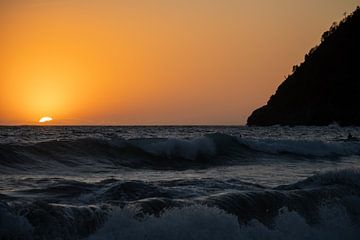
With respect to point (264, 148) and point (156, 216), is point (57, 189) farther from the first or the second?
point (264, 148)

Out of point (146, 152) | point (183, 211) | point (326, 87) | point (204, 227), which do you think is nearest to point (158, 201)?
point (183, 211)

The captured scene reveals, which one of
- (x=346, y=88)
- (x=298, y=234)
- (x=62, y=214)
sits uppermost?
(x=346, y=88)

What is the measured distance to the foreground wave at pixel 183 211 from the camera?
6.67 meters

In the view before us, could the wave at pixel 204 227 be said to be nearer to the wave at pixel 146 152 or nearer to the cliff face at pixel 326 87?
the wave at pixel 146 152

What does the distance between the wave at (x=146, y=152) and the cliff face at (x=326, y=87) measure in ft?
256

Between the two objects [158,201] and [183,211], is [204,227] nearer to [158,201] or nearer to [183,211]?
[183,211]

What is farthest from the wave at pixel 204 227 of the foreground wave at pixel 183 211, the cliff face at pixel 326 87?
the cliff face at pixel 326 87

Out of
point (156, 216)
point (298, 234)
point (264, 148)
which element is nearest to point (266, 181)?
point (298, 234)

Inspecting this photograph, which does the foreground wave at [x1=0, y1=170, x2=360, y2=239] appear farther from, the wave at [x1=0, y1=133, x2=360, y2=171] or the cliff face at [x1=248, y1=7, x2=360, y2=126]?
the cliff face at [x1=248, y1=7, x2=360, y2=126]

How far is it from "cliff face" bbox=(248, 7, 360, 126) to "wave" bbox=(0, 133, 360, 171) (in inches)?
3072

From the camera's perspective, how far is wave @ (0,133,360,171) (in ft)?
52.0

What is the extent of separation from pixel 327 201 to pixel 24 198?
5412 millimetres

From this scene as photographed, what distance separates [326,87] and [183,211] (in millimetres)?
103474

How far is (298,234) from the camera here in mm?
8086
